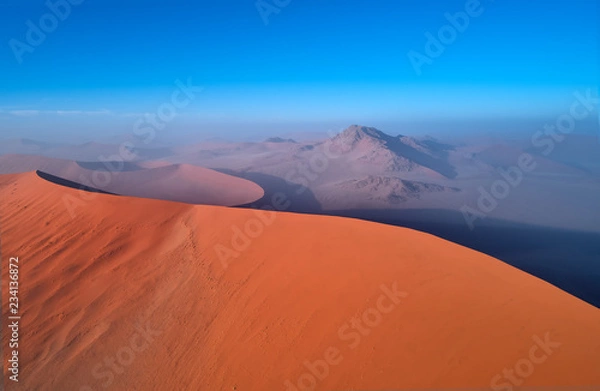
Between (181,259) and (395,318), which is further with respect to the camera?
(181,259)

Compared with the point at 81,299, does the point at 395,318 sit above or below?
above

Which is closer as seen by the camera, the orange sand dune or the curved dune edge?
the curved dune edge

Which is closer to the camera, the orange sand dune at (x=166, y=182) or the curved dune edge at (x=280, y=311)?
the curved dune edge at (x=280, y=311)

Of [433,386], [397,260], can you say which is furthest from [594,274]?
[433,386]

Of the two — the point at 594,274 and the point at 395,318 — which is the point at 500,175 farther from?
the point at 395,318
